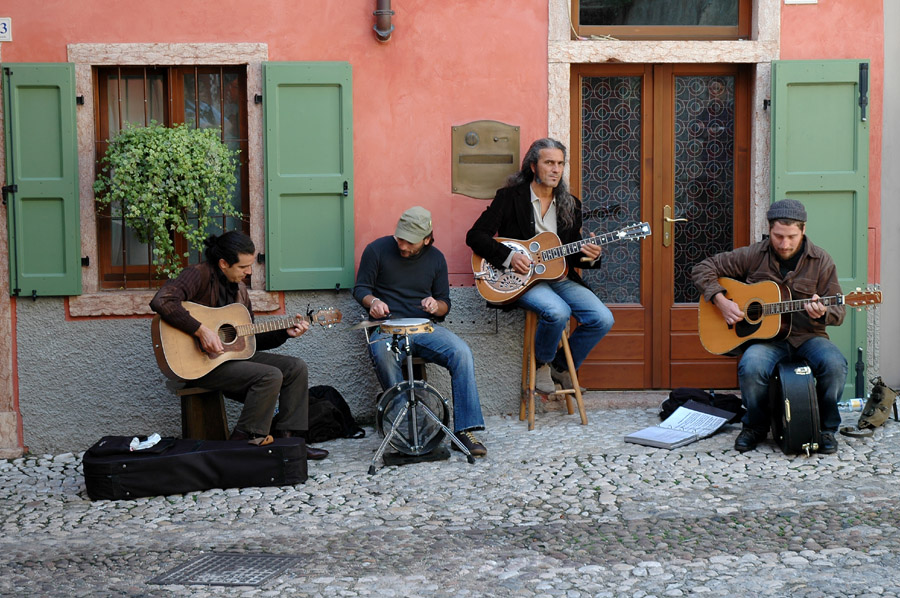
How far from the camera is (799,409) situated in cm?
596

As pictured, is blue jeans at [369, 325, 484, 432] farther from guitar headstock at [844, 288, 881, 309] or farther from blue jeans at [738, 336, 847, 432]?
guitar headstock at [844, 288, 881, 309]

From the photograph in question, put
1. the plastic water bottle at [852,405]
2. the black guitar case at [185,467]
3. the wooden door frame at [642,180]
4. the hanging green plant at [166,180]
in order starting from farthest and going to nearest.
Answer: the wooden door frame at [642,180] → the plastic water bottle at [852,405] → the hanging green plant at [166,180] → the black guitar case at [185,467]

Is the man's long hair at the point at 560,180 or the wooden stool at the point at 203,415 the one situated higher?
the man's long hair at the point at 560,180

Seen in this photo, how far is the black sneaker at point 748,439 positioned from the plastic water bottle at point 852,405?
0.73 m

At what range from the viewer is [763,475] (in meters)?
5.72

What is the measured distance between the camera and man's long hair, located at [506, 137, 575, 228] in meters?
6.86

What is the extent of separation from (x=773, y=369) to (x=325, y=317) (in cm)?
250

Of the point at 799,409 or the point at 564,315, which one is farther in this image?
the point at 564,315

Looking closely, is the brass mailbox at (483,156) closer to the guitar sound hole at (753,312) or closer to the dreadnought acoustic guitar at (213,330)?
the dreadnought acoustic guitar at (213,330)

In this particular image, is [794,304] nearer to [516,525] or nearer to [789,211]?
[789,211]

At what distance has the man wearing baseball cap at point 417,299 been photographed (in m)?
6.39

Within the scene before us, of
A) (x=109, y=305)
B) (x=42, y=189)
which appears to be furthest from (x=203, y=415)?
(x=42, y=189)

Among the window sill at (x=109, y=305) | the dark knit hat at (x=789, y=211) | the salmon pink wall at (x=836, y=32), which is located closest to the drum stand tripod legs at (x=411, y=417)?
the window sill at (x=109, y=305)

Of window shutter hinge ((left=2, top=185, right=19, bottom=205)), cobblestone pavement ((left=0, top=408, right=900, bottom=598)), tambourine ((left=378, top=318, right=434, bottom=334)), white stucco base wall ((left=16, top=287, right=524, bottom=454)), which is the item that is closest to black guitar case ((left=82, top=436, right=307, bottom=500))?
cobblestone pavement ((left=0, top=408, right=900, bottom=598))
